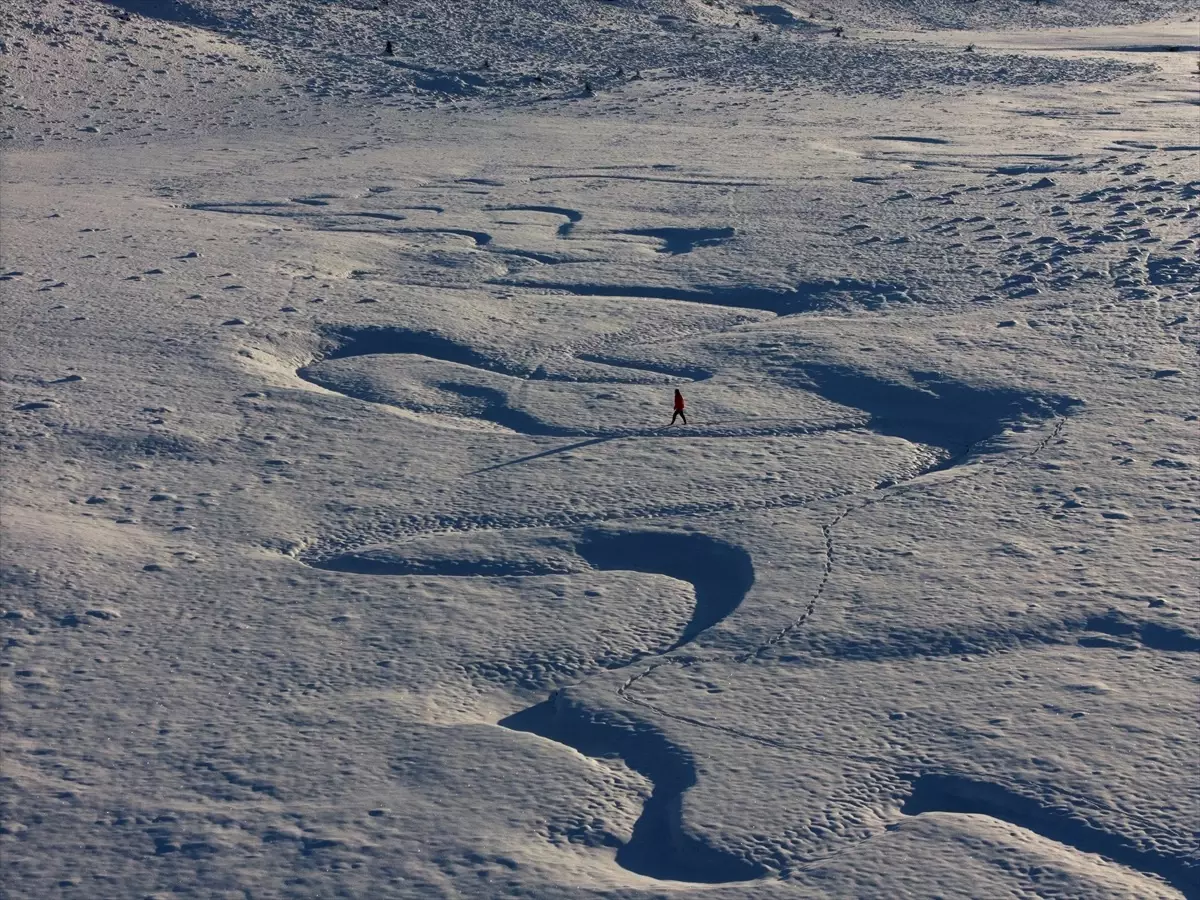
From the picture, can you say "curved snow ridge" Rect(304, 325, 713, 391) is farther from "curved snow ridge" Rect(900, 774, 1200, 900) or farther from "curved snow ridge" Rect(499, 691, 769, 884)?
"curved snow ridge" Rect(900, 774, 1200, 900)

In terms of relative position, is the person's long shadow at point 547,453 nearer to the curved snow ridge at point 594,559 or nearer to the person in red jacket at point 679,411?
the person in red jacket at point 679,411

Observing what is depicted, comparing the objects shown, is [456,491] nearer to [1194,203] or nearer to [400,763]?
[400,763]

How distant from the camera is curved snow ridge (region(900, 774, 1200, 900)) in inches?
114

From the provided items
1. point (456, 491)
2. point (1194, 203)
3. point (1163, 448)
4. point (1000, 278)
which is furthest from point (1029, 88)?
point (456, 491)

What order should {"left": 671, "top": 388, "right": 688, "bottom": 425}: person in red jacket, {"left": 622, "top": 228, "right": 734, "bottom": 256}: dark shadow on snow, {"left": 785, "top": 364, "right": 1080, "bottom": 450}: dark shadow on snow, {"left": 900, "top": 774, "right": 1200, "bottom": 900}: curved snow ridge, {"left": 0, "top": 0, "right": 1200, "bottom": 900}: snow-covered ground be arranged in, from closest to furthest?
1. {"left": 900, "top": 774, "right": 1200, "bottom": 900}: curved snow ridge
2. {"left": 0, "top": 0, "right": 1200, "bottom": 900}: snow-covered ground
3. {"left": 671, "top": 388, "right": 688, "bottom": 425}: person in red jacket
4. {"left": 785, "top": 364, "right": 1080, "bottom": 450}: dark shadow on snow
5. {"left": 622, "top": 228, "right": 734, "bottom": 256}: dark shadow on snow

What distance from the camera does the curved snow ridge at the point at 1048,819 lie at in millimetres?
2895

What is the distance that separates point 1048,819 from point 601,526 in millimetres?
1713

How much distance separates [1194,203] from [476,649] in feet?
19.2

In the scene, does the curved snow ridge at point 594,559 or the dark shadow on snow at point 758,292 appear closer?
the curved snow ridge at point 594,559

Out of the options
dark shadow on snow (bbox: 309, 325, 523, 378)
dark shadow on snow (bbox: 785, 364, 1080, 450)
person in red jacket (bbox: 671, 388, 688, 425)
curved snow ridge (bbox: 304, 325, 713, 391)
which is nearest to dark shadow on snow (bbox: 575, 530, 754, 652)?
person in red jacket (bbox: 671, 388, 688, 425)

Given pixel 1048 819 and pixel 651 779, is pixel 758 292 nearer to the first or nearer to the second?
pixel 651 779

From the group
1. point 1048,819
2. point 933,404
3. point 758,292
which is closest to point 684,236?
point 758,292

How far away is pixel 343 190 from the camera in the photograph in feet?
28.3

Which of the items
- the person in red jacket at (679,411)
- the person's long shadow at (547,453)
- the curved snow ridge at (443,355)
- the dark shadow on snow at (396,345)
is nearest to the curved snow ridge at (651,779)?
the person's long shadow at (547,453)
